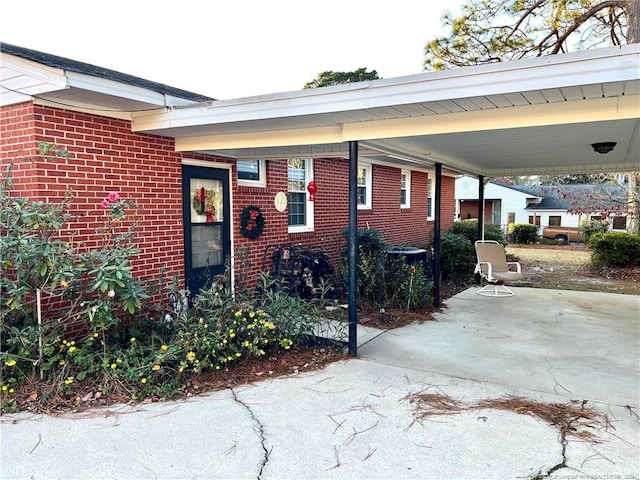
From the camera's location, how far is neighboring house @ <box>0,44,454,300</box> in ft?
13.2

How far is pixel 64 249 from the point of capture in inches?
136

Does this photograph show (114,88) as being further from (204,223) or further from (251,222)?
(251,222)

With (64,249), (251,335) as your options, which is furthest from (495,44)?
(64,249)

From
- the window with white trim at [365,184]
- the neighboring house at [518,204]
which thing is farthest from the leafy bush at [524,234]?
the window with white trim at [365,184]

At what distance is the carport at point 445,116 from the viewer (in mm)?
2951

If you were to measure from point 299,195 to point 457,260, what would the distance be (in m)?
4.00

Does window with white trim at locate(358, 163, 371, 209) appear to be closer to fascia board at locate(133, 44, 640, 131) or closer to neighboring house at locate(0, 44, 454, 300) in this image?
neighboring house at locate(0, 44, 454, 300)

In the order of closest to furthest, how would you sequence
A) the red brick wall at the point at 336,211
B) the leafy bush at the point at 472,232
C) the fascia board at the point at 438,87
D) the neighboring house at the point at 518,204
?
the fascia board at the point at 438,87
the red brick wall at the point at 336,211
the leafy bush at the point at 472,232
the neighboring house at the point at 518,204

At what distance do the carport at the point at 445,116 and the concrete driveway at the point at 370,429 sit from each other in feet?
3.42

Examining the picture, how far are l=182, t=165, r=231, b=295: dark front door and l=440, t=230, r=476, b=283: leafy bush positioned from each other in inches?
212

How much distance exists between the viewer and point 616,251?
1179cm

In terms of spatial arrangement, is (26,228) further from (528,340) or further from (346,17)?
(346,17)

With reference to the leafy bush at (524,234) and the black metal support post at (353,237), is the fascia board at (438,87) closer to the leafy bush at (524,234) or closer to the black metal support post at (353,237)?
the black metal support post at (353,237)

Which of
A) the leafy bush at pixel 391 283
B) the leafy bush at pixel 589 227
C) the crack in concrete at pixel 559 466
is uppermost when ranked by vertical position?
the leafy bush at pixel 589 227
